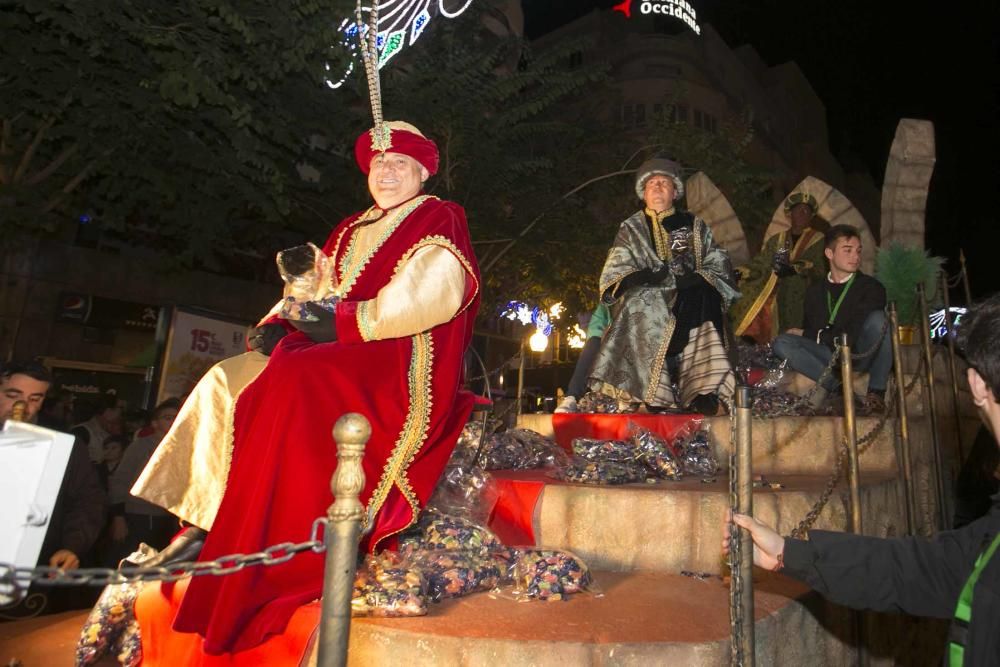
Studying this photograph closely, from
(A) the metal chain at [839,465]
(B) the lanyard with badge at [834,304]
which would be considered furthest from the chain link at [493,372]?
(B) the lanyard with badge at [834,304]

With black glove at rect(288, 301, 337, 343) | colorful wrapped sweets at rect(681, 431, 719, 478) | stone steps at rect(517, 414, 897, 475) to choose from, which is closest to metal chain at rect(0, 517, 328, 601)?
black glove at rect(288, 301, 337, 343)

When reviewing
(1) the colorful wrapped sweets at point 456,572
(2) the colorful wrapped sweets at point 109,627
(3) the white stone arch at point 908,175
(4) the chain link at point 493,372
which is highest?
(3) the white stone arch at point 908,175

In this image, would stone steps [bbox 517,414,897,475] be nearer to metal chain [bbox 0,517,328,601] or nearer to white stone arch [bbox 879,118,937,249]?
metal chain [bbox 0,517,328,601]

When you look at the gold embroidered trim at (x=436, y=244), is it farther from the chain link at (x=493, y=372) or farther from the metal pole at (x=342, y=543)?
the metal pole at (x=342, y=543)

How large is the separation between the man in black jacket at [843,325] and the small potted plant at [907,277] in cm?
137

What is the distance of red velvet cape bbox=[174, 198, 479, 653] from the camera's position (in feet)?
7.36

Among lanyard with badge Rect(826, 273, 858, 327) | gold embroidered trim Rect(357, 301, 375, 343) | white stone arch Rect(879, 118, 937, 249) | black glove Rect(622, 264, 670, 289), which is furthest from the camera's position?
white stone arch Rect(879, 118, 937, 249)

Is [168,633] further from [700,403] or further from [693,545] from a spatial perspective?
[700,403]

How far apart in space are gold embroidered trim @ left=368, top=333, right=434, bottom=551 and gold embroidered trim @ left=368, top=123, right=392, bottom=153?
1073 mm

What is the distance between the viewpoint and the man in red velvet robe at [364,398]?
2285mm

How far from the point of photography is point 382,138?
326 centimetres

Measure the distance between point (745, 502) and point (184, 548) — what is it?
7.12ft

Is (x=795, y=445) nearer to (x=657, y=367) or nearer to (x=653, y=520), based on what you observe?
(x=657, y=367)

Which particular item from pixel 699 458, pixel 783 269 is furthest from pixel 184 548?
pixel 783 269
